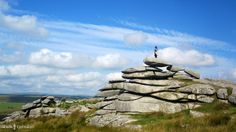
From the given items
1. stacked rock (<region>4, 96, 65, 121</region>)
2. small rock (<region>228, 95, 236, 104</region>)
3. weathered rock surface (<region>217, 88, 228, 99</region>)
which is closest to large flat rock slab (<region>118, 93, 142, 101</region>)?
stacked rock (<region>4, 96, 65, 121</region>)

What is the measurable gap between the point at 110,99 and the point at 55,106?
890 centimetres

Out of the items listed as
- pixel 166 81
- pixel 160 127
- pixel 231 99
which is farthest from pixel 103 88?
pixel 160 127

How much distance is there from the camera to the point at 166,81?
3647cm

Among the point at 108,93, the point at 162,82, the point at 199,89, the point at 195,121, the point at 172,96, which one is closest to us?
the point at 195,121

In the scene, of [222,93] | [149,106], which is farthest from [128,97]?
[222,93]

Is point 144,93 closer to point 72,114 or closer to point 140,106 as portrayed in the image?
point 140,106

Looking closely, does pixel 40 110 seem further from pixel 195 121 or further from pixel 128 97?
pixel 195 121

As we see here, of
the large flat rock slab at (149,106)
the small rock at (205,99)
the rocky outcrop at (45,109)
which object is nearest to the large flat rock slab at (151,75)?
the large flat rock slab at (149,106)

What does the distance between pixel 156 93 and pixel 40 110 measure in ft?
48.5

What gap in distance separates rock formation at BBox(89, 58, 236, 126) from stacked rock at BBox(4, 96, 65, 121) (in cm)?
662

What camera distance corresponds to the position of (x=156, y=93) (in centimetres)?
3566

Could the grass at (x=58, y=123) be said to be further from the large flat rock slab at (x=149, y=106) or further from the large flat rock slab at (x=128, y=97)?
the large flat rock slab at (x=149, y=106)

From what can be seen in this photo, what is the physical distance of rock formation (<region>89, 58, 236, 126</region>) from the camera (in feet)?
112

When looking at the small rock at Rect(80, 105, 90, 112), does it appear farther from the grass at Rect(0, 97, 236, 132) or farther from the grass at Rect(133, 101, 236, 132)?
the grass at Rect(133, 101, 236, 132)
